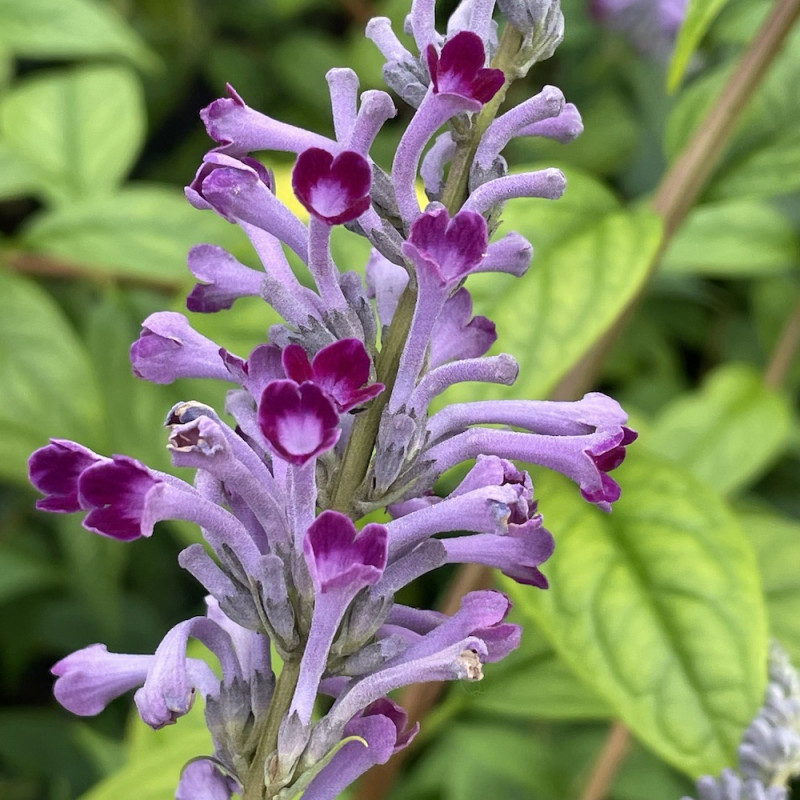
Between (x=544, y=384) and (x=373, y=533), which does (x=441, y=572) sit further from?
(x=373, y=533)

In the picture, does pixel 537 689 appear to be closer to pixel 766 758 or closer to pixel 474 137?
pixel 766 758

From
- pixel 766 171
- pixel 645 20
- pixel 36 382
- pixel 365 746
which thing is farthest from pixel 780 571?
pixel 645 20

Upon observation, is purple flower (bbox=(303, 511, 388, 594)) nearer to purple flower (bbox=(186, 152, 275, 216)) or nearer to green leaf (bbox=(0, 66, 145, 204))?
purple flower (bbox=(186, 152, 275, 216))

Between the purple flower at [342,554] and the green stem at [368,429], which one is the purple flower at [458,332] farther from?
the purple flower at [342,554]

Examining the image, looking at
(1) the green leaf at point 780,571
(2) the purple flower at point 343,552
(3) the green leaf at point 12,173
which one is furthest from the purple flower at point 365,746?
(3) the green leaf at point 12,173

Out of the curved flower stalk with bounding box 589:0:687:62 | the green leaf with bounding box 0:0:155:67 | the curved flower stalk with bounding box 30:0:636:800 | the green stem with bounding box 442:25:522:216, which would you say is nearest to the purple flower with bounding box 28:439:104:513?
the curved flower stalk with bounding box 30:0:636:800
